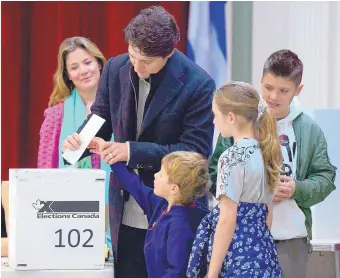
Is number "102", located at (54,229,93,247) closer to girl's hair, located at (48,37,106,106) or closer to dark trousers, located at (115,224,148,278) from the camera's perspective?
dark trousers, located at (115,224,148,278)

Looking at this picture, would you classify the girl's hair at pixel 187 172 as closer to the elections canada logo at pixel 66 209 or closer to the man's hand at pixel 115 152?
the man's hand at pixel 115 152

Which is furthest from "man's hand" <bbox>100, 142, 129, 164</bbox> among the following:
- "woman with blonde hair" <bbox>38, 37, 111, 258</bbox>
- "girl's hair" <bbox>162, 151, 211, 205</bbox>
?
"woman with blonde hair" <bbox>38, 37, 111, 258</bbox>

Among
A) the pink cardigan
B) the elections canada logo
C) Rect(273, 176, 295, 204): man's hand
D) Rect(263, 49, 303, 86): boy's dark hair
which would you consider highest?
Rect(263, 49, 303, 86): boy's dark hair

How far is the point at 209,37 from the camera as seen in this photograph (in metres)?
5.48

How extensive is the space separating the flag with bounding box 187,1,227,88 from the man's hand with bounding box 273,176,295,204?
2340 millimetres

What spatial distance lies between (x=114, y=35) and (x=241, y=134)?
108 inches

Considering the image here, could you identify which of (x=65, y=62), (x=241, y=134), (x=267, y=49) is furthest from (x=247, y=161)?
(x=267, y=49)

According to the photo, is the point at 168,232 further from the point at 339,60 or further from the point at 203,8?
the point at 203,8

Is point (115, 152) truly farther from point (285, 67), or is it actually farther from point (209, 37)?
point (209, 37)

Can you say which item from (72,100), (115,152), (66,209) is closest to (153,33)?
(115,152)

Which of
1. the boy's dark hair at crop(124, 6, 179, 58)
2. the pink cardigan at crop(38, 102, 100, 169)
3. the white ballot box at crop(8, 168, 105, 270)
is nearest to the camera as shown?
the boy's dark hair at crop(124, 6, 179, 58)

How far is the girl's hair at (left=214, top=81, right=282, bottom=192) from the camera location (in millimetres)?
2830

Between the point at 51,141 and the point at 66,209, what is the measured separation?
1091mm

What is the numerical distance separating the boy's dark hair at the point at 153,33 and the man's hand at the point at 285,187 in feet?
2.07
